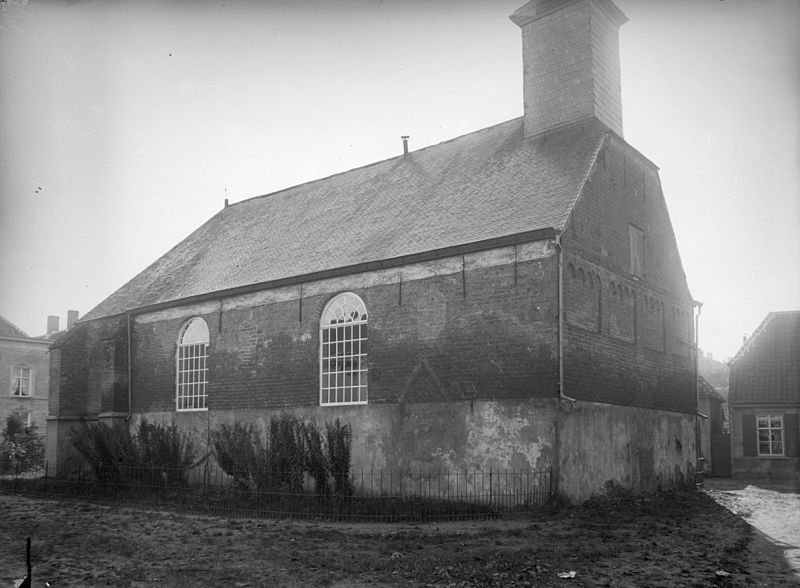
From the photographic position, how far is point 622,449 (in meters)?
17.3

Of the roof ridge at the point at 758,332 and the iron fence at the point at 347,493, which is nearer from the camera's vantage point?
the iron fence at the point at 347,493

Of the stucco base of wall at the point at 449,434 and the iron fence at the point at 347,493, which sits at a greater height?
the stucco base of wall at the point at 449,434

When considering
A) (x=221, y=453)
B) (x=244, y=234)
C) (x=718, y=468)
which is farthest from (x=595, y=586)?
(x=718, y=468)

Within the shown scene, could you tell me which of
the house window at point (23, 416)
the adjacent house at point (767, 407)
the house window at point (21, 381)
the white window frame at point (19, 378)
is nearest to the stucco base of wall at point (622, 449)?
the adjacent house at point (767, 407)

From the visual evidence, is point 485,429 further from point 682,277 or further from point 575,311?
point 682,277

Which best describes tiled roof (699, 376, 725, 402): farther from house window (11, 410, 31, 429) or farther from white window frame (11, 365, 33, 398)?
white window frame (11, 365, 33, 398)

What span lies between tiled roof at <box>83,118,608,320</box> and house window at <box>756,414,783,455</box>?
662 inches

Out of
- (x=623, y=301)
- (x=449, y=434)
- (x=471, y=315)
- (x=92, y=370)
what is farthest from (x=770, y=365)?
(x=92, y=370)

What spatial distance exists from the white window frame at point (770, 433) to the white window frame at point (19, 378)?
35.6m

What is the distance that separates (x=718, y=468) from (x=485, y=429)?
1953 centimetres

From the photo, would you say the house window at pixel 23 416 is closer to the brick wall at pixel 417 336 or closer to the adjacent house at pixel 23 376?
the adjacent house at pixel 23 376

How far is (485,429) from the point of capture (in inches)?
607

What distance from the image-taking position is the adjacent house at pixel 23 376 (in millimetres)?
38594

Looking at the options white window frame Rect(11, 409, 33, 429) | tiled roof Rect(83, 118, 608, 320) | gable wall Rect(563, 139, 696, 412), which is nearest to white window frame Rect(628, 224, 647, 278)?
gable wall Rect(563, 139, 696, 412)
